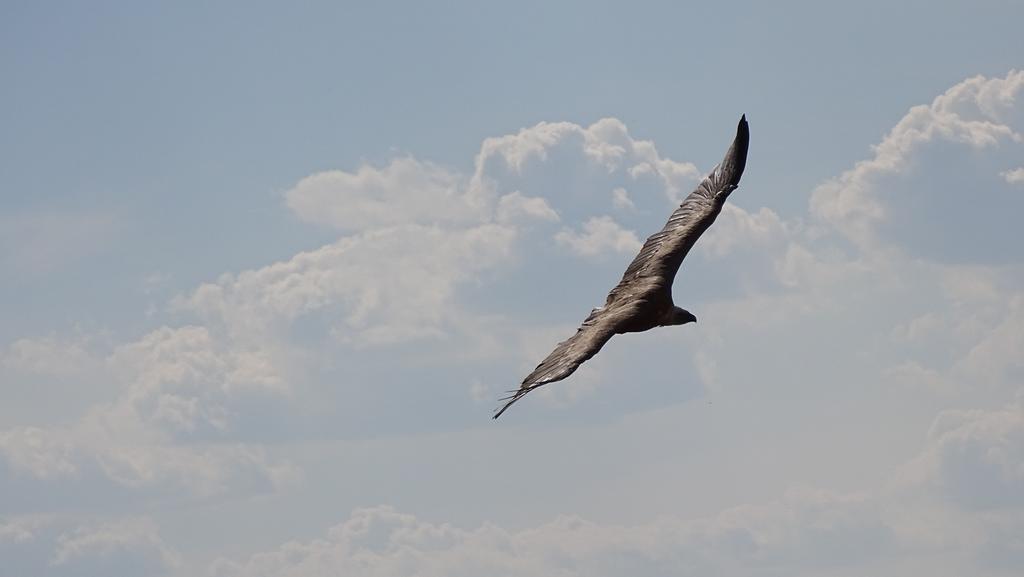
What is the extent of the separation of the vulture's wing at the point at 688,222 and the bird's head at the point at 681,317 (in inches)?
32.7

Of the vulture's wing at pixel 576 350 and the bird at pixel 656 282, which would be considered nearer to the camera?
the vulture's wing at pixel 576 350

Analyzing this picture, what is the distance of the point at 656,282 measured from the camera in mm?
44844

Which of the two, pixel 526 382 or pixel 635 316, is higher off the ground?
pixel 635 316

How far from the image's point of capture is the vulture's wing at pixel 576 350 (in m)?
34.5

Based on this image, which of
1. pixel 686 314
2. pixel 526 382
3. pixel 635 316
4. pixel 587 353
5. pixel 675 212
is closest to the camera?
pixel 526 382

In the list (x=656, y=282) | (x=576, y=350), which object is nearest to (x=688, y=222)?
(x=656, y=282)

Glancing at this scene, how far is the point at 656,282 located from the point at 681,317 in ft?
4.53

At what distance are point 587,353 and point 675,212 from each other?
12344 millimetres

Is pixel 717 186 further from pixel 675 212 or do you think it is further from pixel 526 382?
pixel 526 382

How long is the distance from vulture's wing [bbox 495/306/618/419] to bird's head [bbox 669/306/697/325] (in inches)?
102

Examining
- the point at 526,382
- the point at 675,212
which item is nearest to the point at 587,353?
the point at 526,382

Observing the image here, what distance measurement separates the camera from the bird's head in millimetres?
45031

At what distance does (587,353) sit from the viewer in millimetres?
37438

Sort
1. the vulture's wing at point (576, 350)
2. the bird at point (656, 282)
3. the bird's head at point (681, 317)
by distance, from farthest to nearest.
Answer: the bird's head at point (681, 317)
the bird at point (656, 282)
the vulture's wing at point (576, 350)
